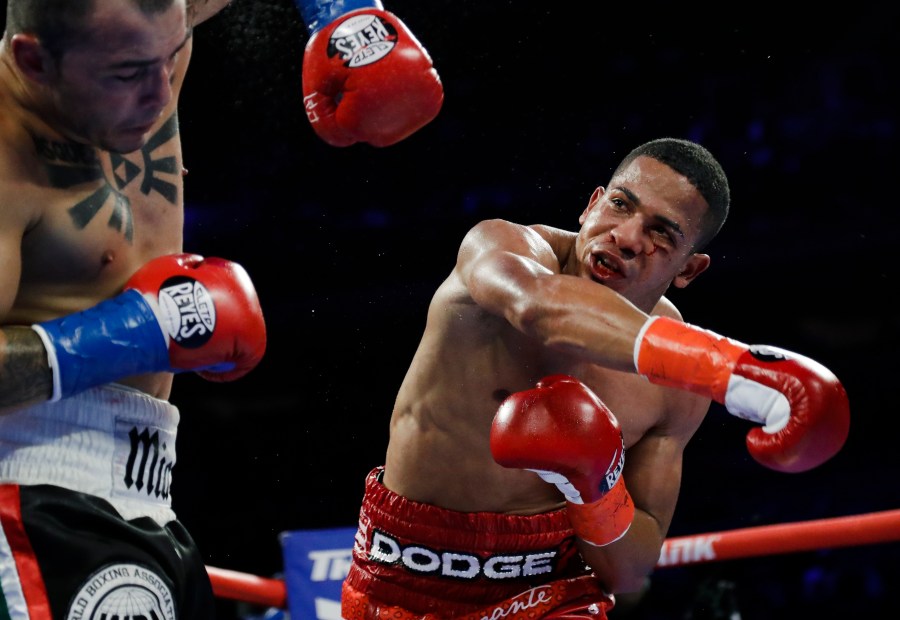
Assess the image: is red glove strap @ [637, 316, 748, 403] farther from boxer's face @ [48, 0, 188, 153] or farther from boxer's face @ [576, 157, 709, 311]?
boxer's face @ [48, 0, 188, 153]

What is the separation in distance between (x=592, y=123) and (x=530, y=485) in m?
3.25

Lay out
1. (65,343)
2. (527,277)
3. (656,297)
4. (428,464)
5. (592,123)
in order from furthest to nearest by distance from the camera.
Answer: (592,123)
(656,297)
(428,464)
(527,277)
(65,343)

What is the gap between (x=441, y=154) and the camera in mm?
5344

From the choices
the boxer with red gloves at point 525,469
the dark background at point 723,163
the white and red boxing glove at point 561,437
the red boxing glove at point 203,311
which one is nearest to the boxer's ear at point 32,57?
the red boxing glove at point 203,311

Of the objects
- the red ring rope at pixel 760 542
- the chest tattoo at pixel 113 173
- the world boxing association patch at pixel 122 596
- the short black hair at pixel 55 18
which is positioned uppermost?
the short black hair at pixel 55 18

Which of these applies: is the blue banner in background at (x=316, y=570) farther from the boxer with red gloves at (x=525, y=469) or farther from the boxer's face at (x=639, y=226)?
the boxer's face at (x=639, y=226)

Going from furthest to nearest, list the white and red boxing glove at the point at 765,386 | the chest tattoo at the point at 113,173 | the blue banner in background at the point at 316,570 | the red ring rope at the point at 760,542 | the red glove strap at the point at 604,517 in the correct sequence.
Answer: the blue banner in background at the point at 316,570, the red ring rope at the point at 760,542, the red glove strap at the point at 604,517, the chest tattoo at the point at 113,173, the white and red boxing glove at the point at 765,386

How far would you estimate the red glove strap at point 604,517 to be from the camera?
1.97 metres

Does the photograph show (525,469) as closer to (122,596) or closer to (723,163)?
(122,596)

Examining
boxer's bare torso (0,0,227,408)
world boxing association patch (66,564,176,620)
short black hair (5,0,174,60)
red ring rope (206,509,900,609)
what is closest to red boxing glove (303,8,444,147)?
boxer's bare torso (0,0,227,408)

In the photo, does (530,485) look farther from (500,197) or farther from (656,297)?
(500,197)

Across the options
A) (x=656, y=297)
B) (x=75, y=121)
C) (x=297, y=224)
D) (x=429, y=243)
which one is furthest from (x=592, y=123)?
(x=75, y=121)

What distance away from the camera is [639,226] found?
2.11 meters

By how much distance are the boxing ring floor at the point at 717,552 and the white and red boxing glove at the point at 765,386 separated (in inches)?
56.3
